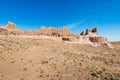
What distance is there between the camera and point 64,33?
40.6 m

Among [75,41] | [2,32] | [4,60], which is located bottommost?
[4,60]

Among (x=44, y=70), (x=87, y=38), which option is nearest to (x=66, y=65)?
(x=44, y=70)

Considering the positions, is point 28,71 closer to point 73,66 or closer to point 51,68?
point 51,68

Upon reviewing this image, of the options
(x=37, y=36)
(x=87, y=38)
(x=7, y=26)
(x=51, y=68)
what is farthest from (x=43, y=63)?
(x=87, y=38)

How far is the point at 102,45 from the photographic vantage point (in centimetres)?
4209

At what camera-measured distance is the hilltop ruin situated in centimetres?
3356

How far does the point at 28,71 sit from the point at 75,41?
27667 mm

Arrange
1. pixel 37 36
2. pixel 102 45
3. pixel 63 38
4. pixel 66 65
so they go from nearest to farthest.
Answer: pixel 66 65 < pixel 37 36 < pixel 63 38 < pixel 102 45

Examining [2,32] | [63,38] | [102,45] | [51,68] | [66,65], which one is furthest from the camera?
A: [102,45]

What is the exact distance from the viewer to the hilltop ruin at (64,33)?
33562mm

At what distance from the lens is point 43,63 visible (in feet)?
49.8

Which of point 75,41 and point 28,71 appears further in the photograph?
point 75,41

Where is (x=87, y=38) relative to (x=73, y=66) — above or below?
above

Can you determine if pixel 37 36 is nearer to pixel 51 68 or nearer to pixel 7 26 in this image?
pixel 7 26
